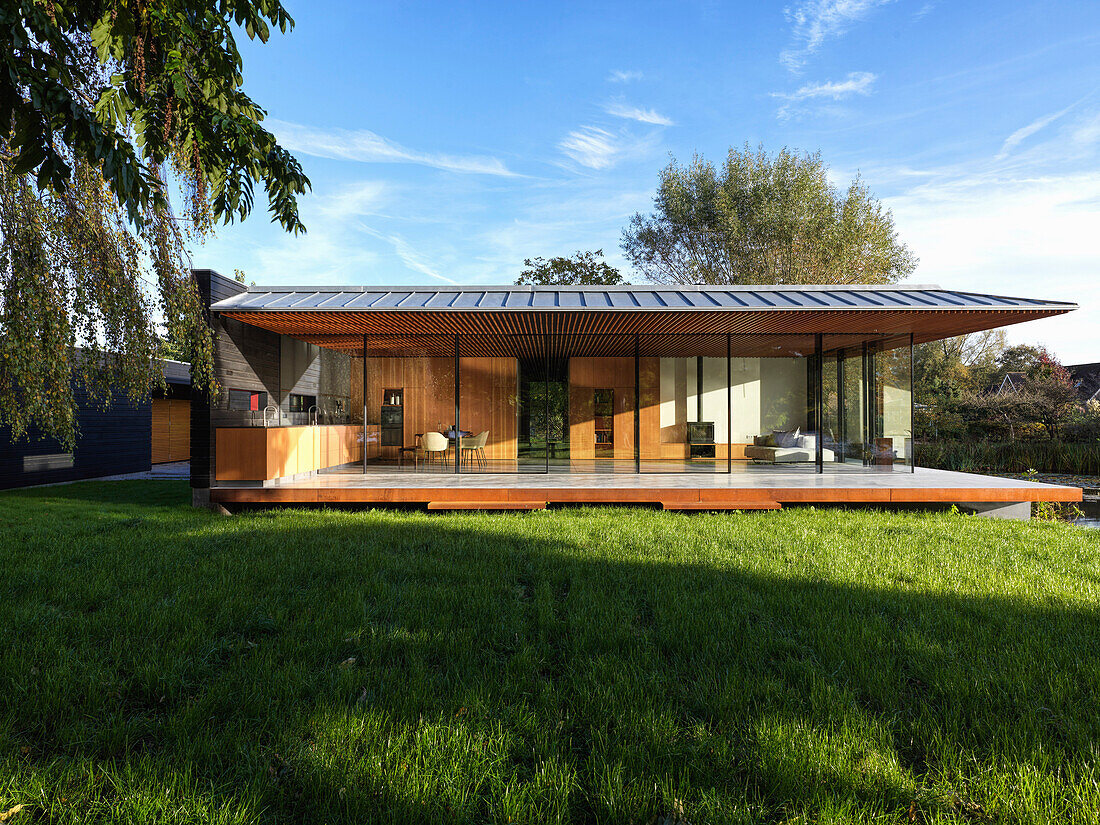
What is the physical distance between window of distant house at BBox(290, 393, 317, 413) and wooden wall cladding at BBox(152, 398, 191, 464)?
9.54 metres

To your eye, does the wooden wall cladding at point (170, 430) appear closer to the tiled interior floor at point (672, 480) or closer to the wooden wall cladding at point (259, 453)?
the wooden wall cladding at point (259, 453)

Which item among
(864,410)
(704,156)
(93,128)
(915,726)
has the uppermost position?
(704,156)

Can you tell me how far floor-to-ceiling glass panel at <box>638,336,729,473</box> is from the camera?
424 inches

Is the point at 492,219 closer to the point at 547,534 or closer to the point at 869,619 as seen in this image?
the point at 547,534

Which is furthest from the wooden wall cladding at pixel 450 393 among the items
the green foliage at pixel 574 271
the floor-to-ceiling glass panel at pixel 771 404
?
the green foliage at pixel 574 271

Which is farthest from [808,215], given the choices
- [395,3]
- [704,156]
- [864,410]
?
[395,3]

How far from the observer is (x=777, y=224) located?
1809 cm

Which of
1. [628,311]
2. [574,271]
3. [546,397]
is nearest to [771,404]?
[546,397]

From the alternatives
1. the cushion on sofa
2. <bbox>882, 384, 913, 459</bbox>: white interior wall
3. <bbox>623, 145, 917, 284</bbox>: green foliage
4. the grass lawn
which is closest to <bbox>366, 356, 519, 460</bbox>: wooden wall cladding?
the cushion on sofa

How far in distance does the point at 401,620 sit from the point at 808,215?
18.9 meters

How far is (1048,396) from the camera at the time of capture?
16812 mm

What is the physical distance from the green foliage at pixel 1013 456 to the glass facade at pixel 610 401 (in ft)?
24.6

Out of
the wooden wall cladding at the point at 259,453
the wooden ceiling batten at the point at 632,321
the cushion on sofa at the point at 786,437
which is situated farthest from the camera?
the cushion on sofa at the point at 786,437

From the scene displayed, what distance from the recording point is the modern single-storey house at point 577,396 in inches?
307
